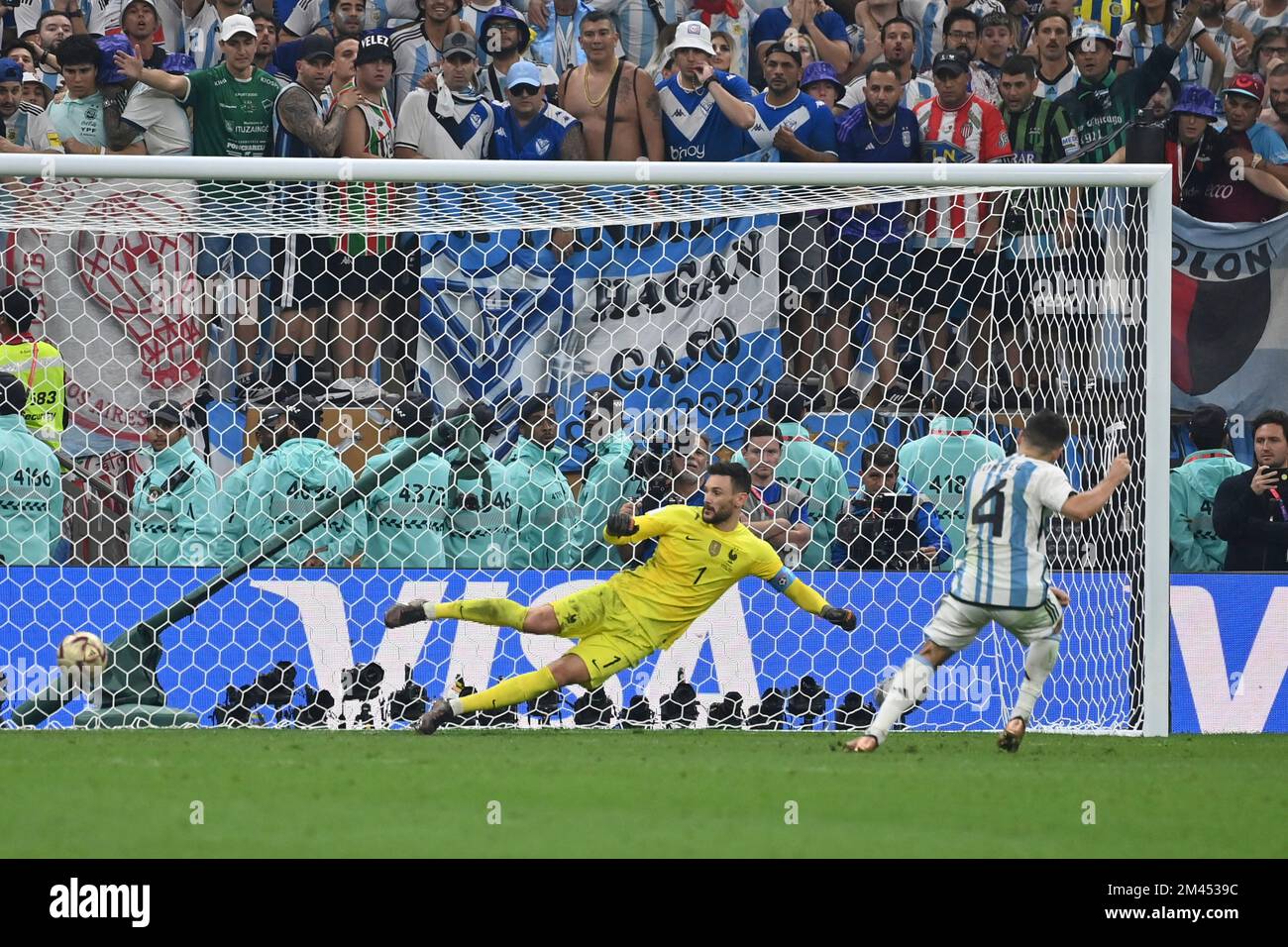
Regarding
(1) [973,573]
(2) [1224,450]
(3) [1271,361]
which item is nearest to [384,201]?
(1) [973,573]

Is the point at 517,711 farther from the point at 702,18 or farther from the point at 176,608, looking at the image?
the point at 702,18

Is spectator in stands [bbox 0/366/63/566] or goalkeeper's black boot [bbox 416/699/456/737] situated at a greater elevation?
spectator in stands [bbox 0/366/63/566]

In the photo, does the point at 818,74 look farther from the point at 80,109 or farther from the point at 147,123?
the point at 80,109

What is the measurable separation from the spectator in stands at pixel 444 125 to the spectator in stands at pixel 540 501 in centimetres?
269

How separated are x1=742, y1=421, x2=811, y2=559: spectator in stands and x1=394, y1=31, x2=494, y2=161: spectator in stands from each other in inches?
124

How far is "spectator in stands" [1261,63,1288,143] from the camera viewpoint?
13219 millimetres

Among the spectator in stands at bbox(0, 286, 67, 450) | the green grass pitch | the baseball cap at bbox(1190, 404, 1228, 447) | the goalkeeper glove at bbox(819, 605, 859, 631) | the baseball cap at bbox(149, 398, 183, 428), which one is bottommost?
the green grass pitch

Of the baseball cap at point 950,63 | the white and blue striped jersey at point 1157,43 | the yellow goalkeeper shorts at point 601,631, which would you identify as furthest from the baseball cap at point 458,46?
the white and blue striped jersey at point 1157,43

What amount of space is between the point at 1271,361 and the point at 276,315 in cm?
667

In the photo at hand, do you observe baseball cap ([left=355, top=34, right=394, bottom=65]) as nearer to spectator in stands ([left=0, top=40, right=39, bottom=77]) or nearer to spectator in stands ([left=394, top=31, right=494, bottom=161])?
spectator in stands ([left=394, top=31, right=494, bottom=161])

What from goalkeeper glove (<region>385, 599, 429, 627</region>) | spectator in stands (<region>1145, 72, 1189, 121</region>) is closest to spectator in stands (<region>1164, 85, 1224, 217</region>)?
spectator in stands (<region>1145, 72, 1189, 121</region>)

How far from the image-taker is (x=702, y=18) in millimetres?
13281

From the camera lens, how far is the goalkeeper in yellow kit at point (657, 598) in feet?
29.2

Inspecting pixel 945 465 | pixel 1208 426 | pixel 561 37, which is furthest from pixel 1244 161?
pixel 561 37
